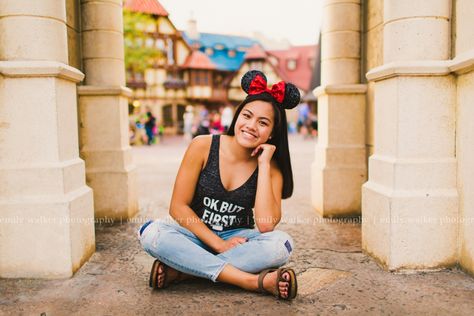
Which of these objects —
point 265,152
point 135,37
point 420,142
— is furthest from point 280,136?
point 135,37

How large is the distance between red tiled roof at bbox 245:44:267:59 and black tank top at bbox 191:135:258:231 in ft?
130

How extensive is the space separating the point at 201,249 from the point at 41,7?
6.59 ft

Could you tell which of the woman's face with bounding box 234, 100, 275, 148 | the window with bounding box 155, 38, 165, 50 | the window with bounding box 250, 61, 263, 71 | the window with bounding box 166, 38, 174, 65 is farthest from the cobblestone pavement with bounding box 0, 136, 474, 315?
the window with bounding box 250, 61, 263, 71

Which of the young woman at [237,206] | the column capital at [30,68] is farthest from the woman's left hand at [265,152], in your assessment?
the column capital at [30,68]

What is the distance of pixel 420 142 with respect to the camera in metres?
3.22

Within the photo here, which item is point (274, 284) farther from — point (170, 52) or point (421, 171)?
point (170, 52)

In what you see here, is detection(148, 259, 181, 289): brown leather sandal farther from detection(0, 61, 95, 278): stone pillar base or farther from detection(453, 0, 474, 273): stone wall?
detection(453, 0, 474, 273): stone wall

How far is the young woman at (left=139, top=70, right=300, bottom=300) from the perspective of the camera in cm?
281

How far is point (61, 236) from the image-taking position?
3160mm

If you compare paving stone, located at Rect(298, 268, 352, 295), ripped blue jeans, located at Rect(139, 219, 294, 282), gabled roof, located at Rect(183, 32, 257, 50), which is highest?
gabled roof, located at Rect(183, 32, 257, 50)

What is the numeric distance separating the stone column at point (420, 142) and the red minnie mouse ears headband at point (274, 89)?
30.8 inches

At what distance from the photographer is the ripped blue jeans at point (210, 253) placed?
281 centimetres

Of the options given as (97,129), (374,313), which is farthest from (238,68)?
(374,313)

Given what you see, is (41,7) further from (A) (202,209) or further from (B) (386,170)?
(B) (386,170)
